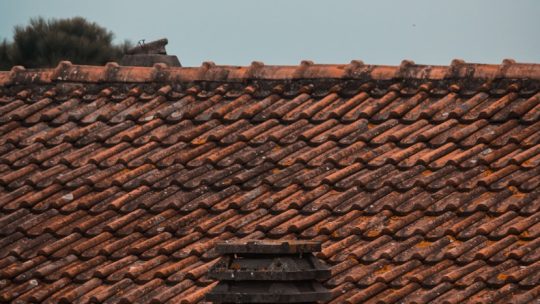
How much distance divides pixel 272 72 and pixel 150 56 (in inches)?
Answer: 154

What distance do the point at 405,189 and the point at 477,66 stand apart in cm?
200

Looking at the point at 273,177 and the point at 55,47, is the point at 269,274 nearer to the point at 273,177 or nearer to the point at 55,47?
the point at 273,177

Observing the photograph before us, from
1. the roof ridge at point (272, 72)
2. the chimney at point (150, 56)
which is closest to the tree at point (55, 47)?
the chimney at point (150, 56)

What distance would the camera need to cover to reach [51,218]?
13.8 meters

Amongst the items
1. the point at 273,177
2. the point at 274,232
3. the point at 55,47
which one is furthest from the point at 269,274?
the point at 55,47

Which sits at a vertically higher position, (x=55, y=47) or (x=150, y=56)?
(x=55, y=47)

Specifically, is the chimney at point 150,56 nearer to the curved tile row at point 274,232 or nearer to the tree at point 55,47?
the curved tile row at point 274,232

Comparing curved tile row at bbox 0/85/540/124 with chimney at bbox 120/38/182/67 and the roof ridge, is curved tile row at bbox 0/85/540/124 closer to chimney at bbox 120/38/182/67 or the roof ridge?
the roof ridge

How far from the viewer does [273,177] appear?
13.7 metres

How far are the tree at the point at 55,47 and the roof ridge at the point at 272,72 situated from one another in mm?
24160

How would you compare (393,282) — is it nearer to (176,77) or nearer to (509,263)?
(509,263)

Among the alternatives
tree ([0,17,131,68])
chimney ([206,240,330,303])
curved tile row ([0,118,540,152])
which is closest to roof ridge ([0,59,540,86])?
curved tile row ([0,118,540,152])

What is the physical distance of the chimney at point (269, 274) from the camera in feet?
32.9

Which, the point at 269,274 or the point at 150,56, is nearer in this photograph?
the point at 269,274
